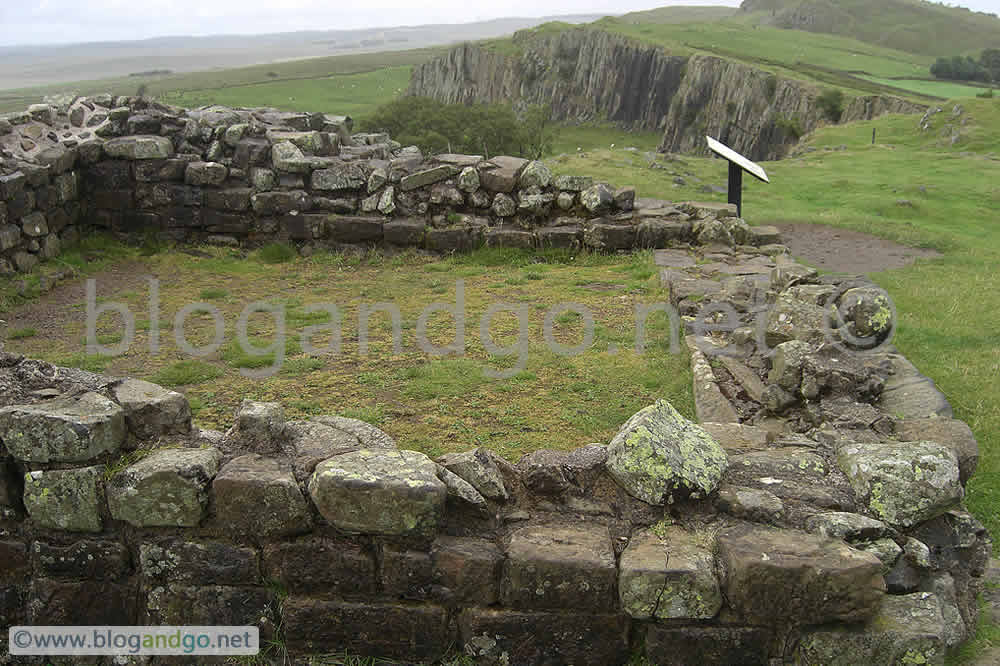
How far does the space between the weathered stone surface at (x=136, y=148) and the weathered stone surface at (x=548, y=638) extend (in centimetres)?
1145

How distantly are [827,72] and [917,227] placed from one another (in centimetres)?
7471

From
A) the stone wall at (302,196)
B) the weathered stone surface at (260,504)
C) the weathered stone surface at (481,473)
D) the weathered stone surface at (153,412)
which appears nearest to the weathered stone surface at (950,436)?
the weathered stone surface at (481,473)

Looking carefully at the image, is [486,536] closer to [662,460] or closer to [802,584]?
[662,460]

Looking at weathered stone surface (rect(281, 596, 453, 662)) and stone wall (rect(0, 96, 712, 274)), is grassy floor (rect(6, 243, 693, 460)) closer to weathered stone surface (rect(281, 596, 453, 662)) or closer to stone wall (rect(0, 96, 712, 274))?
stone wall (rect(0, 96, 712, 274))

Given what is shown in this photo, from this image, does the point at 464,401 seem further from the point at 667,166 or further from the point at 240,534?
the point at 667,166

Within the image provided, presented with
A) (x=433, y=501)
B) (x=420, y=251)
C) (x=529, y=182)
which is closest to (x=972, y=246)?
(x=529, y=182)

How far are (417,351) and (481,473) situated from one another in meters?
4.37

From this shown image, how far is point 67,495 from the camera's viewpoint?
4.97 m

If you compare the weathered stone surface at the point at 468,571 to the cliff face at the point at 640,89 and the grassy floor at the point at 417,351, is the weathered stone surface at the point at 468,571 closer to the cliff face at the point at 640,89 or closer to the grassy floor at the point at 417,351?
the grassy floor at the point at 417,351

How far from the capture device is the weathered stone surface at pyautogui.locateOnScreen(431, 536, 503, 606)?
4605 millimetres

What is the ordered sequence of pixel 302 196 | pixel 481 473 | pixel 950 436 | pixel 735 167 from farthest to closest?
1. pixel 735 167
2. pixel 302 196
3. pixel 950 436
4. pixel 481 473

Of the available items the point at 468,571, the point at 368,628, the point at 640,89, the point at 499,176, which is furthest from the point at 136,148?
the point at 640,89

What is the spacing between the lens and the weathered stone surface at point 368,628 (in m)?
4.70

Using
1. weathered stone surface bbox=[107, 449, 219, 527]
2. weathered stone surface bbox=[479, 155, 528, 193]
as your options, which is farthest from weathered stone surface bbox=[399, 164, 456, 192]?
weathered stone surface bbox=[107, 449, 219, 527]
